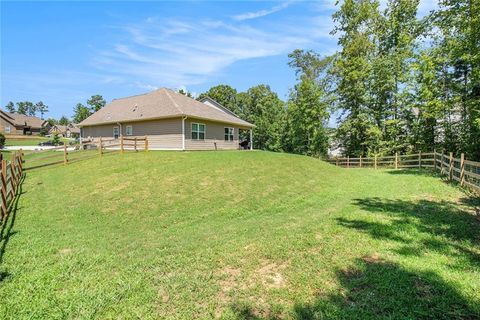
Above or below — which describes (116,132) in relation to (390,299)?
above

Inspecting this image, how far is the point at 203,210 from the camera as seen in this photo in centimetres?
862

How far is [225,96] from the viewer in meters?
51.7

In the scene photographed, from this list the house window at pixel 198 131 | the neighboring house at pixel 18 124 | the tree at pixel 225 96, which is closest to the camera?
the house window at pixel 198 131

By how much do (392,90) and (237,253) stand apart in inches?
1018

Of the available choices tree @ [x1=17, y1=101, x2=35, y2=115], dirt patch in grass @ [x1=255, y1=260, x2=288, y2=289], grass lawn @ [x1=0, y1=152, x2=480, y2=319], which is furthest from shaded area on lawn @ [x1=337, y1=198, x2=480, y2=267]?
tree @ [x1=17, y1=101, x2=35, y2=115]

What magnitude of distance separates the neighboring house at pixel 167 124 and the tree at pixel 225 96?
23.4 metres

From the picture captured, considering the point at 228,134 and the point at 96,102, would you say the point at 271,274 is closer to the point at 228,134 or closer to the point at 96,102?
the point at 228,134

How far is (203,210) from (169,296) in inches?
185

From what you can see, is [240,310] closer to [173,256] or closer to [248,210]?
[173,256]

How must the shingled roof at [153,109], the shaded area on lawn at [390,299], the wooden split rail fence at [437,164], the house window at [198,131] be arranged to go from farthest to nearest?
the house window at [198,131]
the shingled roof at [153,109]
the wooden split rail fence at [437,164]
the shaded area on lawn at [390,299]

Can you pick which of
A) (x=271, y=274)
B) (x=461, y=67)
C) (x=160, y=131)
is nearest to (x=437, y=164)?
(x=461, y=67)

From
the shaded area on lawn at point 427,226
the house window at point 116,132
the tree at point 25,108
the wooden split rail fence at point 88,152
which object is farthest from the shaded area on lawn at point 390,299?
the tree at point 25,108

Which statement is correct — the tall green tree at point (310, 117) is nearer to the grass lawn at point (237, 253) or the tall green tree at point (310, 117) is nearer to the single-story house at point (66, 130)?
the grass lawn at point (237, 253)

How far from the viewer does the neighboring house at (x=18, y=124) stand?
200ft
